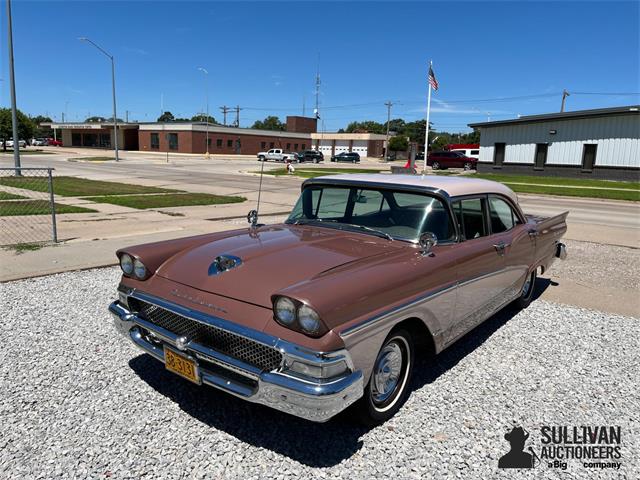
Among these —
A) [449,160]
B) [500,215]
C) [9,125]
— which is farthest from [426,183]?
[9,125]

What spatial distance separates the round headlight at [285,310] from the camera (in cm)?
261

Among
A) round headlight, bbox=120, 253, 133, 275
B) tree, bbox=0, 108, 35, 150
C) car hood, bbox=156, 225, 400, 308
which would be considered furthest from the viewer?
tree, bbox=0, 108, 35, 150

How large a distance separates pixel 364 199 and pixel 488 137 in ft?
120

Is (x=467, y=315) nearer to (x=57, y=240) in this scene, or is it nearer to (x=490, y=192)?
(x=490, y=192)

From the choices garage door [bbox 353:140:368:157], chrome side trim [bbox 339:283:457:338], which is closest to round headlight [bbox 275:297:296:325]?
chrome side trim [bbox 339:283:457:338]

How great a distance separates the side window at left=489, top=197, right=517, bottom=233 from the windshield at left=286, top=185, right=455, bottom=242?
92 centimetres

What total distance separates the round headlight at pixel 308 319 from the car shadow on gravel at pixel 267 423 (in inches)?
29.9

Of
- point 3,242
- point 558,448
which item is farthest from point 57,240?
point 558,448

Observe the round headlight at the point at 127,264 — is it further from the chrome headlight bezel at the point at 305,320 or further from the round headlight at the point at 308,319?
the round headlight at the point at 308,319

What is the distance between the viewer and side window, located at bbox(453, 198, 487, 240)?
3.90m

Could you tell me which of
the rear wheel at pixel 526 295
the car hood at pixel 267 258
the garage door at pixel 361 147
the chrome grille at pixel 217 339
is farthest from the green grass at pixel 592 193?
the garage door at pixel 361 147

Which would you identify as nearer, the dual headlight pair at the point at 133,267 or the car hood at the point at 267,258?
the car hood at the point at 267,258

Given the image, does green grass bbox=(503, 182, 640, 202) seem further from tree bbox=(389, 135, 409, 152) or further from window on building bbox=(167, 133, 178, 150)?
tree bbox=(389, 135, 409, 152)

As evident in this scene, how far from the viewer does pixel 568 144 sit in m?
32.3
